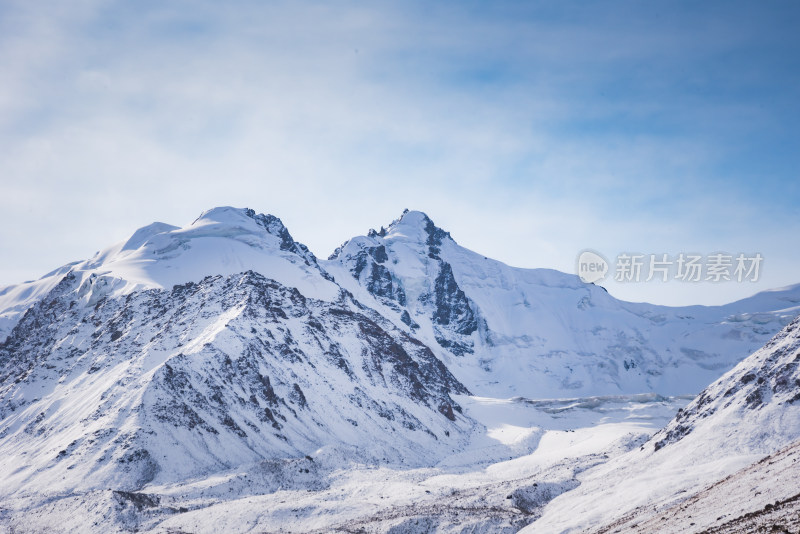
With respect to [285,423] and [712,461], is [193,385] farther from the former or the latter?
[712,461]

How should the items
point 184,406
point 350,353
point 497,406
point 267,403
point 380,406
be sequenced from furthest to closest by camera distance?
point 497,406 < point 350,353 < point 380,406 < point 267,403 < point 184,406

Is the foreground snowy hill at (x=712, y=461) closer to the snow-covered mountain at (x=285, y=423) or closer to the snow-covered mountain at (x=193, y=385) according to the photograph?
the snow-covered mountain at (x=285, y=423)

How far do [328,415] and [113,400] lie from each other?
128 ft

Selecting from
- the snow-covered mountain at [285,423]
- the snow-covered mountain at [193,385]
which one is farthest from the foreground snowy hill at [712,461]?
the snow-covered mountain at [193,385]

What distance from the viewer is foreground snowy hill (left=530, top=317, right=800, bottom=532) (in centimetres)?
4259

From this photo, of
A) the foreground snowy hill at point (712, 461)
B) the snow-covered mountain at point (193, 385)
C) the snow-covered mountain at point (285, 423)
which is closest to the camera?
the foreground snowy hill at point (712, 461)

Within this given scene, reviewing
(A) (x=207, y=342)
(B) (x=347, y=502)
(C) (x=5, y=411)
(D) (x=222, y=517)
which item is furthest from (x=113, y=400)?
(B) (x=347, y=502)

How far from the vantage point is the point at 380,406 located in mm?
133875

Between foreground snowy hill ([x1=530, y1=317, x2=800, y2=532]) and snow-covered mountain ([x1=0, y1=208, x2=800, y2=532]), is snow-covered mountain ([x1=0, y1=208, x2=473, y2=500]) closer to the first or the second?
snow-covered mountain ([x1=0, y1=208, x2=800, y2=532])

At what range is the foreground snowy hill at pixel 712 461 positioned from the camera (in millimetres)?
42594

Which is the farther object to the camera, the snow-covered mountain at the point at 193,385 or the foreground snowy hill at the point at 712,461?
the snow-covered mountain at the point at 193,385

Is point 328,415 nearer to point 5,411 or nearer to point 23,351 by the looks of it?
point 5,411

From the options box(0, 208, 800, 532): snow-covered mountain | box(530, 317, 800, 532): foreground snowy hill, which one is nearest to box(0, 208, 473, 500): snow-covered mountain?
box(0, 208, 800, 532): snow-covered mountain

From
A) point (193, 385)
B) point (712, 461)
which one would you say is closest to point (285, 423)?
point (193, 385)
